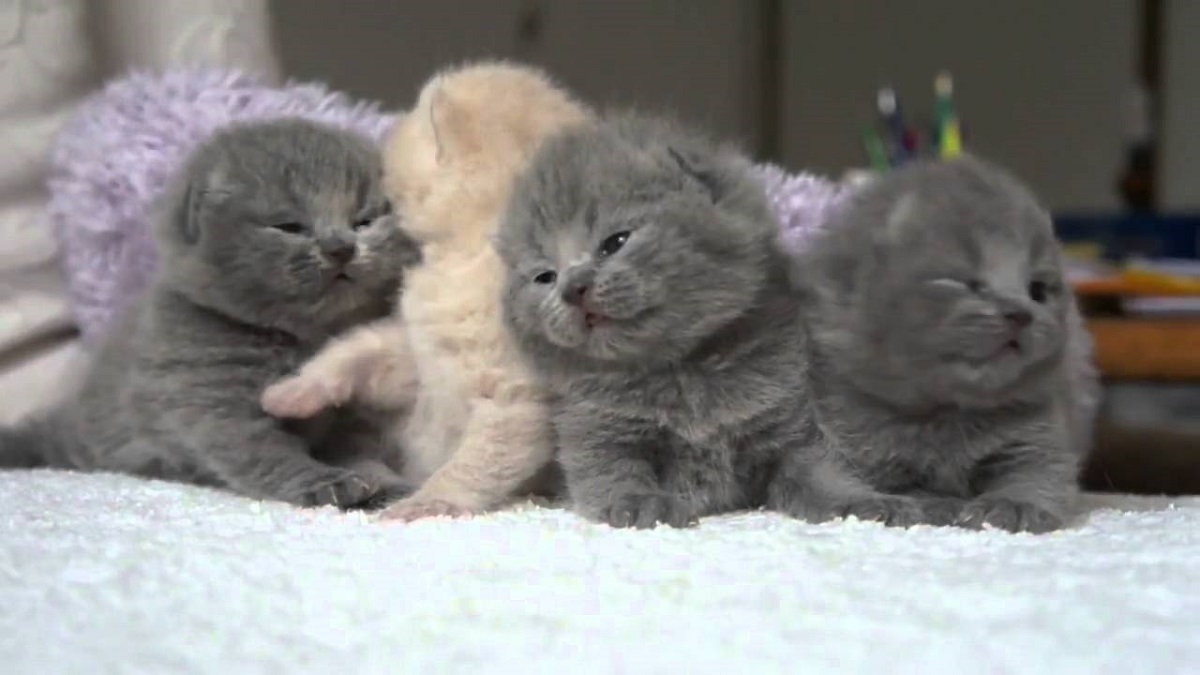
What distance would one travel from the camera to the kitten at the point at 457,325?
0.97 metres

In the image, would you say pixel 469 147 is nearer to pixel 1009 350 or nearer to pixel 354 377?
pixel 354 377

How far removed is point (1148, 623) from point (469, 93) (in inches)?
26.8

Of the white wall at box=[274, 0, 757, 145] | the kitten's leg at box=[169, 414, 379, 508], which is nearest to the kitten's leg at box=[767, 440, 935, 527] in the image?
the kitten's leg at box=[169, 414, 379, 508]

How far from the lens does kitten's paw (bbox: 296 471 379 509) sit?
1.00m

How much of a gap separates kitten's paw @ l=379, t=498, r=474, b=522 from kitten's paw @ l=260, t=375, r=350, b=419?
16 centimetres

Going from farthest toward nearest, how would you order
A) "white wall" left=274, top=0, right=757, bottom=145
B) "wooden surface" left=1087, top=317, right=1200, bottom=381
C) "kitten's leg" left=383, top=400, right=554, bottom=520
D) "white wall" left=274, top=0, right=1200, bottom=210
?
"white wall" left=274, top=0, right=1200, bottom=210, "white wall" left=274, top=0, right=757, bottom=145, "wooden surface" left=1087, top=317, right=1200, bottom=381, "kitten's leg" left=383, top=400, right=554, bottom=520

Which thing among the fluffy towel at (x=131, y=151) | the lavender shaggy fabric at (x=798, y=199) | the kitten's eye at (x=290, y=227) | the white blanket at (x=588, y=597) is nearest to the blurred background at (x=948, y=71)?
the fluffy towel at (x=131, y=151)

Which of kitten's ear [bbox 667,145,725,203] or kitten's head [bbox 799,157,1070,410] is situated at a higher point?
kitten's ear [bbox 667,145,725,203]

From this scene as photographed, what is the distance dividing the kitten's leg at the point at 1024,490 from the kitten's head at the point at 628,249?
22cm

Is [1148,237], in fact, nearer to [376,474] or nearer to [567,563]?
[376,474]

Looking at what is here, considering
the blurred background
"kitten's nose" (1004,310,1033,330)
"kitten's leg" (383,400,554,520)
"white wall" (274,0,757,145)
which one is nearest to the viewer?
"kitten's nose" (1004,310,1033,330)

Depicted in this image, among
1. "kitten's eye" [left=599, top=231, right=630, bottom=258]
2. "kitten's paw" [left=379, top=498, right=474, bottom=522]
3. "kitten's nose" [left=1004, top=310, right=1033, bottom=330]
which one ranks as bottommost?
"kitten's paw" [left=379, top=498, right=474, bottom=522]

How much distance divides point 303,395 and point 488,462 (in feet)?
0.64

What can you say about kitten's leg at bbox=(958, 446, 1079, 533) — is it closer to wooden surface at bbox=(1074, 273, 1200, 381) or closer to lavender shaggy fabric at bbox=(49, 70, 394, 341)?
lavender shaggy fabric at bbox=(49, 70, 394, 341)
